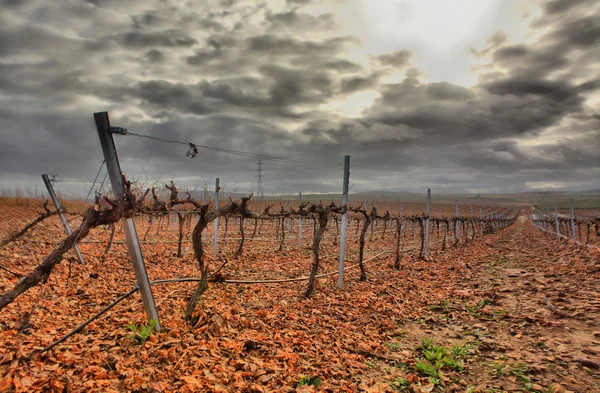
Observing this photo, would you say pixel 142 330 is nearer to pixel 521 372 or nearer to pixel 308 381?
pixel 308 381

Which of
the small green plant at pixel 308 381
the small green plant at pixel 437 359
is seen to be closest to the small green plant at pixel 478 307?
the small green plant at pixel 437 359

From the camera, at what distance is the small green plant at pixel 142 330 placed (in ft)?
18.5

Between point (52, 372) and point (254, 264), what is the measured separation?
10682mm

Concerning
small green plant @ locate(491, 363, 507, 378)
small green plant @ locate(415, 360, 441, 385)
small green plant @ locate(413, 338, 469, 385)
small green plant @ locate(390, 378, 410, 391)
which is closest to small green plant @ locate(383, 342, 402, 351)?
small green plant @ locate(413, 338, 469, 385)

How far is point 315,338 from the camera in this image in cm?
696

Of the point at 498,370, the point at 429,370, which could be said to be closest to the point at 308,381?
the point at 429,370

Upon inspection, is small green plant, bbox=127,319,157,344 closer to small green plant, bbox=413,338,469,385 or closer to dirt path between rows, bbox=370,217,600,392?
dirt path between rows, bbox=370,217,600,392

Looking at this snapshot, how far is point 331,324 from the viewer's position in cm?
780

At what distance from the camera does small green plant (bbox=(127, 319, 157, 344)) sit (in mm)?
5629

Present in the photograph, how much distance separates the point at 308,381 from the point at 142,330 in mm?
2919

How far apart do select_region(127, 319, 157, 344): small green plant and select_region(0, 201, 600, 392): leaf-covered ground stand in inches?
4.5

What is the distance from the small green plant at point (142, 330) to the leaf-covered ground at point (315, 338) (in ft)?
0.37

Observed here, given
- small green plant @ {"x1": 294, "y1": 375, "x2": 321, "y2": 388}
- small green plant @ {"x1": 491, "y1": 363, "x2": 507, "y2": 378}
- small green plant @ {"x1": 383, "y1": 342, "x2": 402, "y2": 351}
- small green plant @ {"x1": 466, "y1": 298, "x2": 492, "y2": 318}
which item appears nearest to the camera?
small green plant @ {"x1": 294, "y1": 375, "x2": 321, "y2": 388}

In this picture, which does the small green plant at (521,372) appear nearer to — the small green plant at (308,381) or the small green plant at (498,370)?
the small green plant at (498,370)
